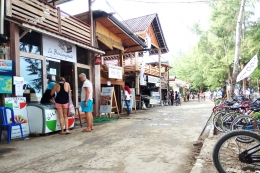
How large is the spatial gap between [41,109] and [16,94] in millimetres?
786

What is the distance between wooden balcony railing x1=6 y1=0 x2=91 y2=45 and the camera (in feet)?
19.3

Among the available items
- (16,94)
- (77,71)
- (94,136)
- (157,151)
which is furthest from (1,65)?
(157,151)

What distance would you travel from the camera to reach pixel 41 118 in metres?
5.71

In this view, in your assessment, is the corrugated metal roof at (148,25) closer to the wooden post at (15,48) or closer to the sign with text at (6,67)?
the wooden post at (15,48)

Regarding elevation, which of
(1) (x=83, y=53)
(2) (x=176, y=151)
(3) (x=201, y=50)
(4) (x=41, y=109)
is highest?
(3) (x=201, y=50)

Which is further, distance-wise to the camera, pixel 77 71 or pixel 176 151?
pixel 77 71

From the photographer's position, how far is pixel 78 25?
8531 millimetres

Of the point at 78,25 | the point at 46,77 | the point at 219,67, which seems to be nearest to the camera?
the point at 46,77

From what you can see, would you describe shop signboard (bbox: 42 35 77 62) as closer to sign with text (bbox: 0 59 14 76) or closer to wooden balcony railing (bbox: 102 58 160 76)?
sign with text (bbox: 0 59 14 76)

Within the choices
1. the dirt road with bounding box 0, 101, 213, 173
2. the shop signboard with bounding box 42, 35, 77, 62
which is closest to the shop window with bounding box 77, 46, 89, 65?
the shop signboard with bounding box 42, 35, 77, 62

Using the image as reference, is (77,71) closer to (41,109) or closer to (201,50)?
(41,109)

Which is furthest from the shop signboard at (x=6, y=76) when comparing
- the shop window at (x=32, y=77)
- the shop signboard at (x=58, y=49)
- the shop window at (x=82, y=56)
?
the shop window at (x=82, y=56)

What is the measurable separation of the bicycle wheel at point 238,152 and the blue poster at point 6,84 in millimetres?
5136

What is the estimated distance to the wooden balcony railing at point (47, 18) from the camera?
19.3 feet
